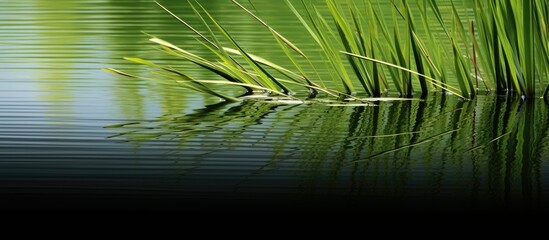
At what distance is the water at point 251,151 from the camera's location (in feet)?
7.57

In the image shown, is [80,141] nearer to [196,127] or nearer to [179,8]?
[196,127]

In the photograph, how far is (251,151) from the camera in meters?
2.68

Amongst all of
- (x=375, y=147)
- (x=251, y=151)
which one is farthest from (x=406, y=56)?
(x=251, y=151)

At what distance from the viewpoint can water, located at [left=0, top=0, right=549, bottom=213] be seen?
7.57 ft

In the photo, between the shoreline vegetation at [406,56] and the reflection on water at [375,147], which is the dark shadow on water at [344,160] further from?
the shoreline vegetation at [406,56]

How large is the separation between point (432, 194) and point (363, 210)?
168mm

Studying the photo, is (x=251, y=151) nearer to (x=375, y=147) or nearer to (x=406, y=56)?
(x=375, y=147)

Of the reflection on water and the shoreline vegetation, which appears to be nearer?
the reflection on water

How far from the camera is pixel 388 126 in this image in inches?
121

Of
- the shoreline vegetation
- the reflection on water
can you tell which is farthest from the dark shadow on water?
the shoreline vegetation

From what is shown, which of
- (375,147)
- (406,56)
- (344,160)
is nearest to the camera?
(344,160)

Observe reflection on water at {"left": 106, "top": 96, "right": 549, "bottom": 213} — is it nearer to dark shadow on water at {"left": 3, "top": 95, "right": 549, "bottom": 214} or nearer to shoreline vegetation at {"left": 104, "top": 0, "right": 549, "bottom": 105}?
dark shadow on water at {"left": 3, "top": 95, "right": 549, "bottom": 214}

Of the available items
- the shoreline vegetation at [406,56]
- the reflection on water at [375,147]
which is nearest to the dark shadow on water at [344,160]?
the reflection on water at [375,147]

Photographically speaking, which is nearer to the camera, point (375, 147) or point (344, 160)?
point (344, 160)
